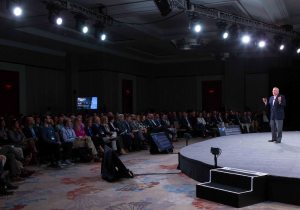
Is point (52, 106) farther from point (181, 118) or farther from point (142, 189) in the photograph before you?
point (142, 189)

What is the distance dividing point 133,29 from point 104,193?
8.15 metres

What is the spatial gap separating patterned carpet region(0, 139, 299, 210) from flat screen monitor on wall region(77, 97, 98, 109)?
8913mm

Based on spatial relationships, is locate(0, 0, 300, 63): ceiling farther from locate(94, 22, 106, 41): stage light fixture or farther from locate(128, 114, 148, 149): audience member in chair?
locate(128, 114, 148, 149): audience member in chair

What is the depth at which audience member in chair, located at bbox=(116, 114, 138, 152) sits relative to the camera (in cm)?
883

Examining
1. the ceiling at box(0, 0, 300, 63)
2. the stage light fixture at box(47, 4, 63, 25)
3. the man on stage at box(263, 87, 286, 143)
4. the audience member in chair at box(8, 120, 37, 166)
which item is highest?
the ceiling at box(0, 0, 300, 63)

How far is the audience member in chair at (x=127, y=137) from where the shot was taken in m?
8.83

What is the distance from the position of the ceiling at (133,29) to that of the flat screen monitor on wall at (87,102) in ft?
7.87

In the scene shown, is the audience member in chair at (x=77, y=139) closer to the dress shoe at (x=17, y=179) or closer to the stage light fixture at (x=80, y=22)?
the dress shoe at (x=17, y=179)

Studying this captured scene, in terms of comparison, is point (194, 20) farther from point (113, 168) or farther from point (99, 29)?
point (113, 168)

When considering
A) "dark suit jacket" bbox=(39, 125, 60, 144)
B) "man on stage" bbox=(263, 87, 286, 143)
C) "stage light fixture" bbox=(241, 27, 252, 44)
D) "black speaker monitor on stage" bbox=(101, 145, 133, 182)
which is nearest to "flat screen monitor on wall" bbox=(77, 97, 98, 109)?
"stage light fixture" bbox=(241, 27, 252, 44)

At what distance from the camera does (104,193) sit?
452cm

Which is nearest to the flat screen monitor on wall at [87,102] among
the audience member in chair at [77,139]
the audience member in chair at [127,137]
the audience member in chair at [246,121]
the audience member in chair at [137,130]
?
the audience member in chair at [137,130]

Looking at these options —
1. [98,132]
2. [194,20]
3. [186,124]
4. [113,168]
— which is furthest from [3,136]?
[186,124]

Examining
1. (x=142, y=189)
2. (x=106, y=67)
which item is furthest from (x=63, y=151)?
(x=106, y=67)
